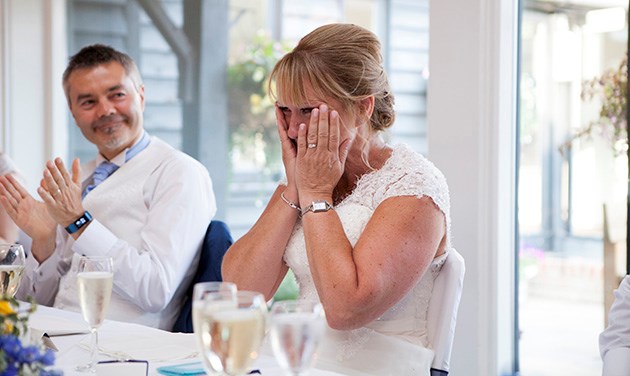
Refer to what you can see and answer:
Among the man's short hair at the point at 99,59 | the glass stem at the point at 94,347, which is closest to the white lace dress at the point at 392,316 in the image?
the glass stem at the point at 94,347

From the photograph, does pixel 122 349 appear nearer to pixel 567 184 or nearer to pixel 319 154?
pixel 319 154

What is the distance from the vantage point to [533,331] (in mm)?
2629

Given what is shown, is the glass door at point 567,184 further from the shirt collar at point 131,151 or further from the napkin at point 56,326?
the napkin at point 56,326

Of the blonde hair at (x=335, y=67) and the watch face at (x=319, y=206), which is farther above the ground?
the blonde hair at (x=335, y=67)

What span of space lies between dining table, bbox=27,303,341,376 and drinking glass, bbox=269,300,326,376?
1.19 ft

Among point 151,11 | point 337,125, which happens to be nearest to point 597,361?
point 337,125

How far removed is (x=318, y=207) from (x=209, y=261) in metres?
0.70

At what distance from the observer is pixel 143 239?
2564 mm

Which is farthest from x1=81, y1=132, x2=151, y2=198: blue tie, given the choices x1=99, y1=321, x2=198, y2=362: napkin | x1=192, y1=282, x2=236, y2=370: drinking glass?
x1=192, y1=282, x2=236, y2=370: drinking glass

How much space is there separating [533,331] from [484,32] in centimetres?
93

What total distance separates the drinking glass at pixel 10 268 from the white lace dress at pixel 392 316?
681mm

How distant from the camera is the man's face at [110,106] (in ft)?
9.28

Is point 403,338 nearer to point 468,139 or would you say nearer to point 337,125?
point 337,125

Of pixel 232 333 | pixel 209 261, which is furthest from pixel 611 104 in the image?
pixel 232 333
